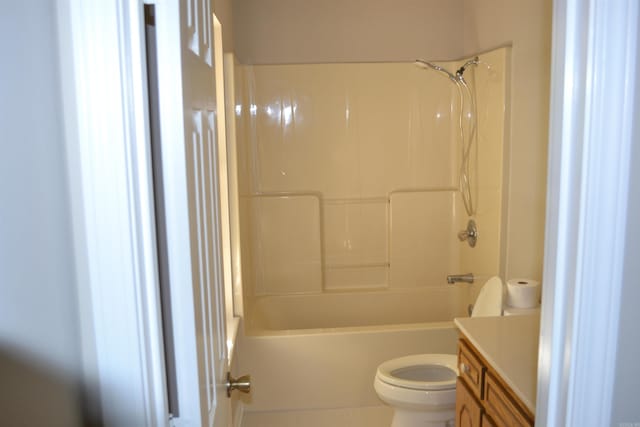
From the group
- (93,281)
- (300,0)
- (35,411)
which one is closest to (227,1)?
(300,0)

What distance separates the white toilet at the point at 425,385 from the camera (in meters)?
2.39

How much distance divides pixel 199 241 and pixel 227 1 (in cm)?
231

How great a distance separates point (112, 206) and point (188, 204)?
0.16 m

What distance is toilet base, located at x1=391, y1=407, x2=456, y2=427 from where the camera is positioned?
245 centimetres

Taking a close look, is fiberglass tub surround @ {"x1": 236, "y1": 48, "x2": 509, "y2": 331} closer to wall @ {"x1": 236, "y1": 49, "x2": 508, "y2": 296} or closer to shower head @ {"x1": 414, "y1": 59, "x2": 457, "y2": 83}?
wall @ {"x1": 236, "y1": 49, "x2": 508, "y2": 296}

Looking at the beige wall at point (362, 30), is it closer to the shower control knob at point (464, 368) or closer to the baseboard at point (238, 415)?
the shower control knob at point (464, 368)

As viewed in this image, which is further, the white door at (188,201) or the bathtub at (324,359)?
the bathtub at (324,359)

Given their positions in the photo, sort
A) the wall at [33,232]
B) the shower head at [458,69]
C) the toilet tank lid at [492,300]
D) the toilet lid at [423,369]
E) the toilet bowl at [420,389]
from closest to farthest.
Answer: the wall at [33,232]
the toilet bowl at [420,389]
the toilet tank lid at [492,300]
the toilet lid at [423,369]
the shower head at [458,69]

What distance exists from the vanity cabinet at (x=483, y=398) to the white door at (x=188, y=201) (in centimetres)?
84

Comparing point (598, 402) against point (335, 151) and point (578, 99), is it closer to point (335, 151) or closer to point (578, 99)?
point (578, 99)

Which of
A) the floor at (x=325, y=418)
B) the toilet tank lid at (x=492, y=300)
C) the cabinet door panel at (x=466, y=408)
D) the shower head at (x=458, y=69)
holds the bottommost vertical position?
the floor at (x=325, y=418)

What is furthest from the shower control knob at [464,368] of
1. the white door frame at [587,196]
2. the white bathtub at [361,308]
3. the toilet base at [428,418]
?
the white bathtub at [361,308]

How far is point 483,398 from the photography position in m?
1.79

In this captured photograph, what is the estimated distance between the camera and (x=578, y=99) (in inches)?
33.9
